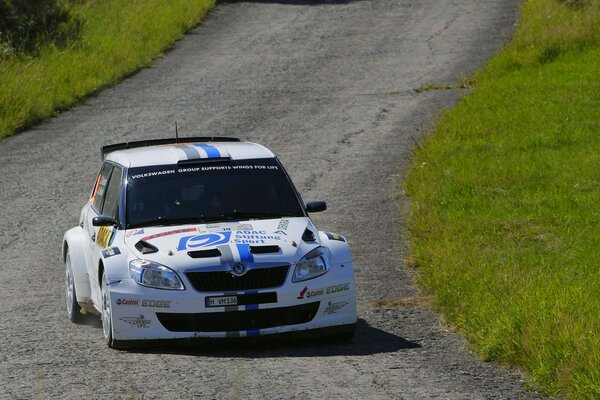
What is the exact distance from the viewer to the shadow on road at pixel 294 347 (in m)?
9.96

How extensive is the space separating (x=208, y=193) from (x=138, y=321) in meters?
1.63

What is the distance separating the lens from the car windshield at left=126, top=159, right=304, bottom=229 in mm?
10984

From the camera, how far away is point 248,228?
10516 mm

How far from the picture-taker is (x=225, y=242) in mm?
10125

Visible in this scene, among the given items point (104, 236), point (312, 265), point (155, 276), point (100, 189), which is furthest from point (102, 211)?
point (312, 265)

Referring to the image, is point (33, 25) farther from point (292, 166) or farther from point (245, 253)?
point (245, 253)

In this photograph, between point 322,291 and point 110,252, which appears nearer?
point 322,291

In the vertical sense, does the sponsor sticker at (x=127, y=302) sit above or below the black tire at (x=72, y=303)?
above

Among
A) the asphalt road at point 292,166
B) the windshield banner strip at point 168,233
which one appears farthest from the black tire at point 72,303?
the windshield banner strip at point 168,233

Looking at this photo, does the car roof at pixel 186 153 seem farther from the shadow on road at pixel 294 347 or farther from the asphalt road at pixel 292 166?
the shadow on road at pixel 294 347

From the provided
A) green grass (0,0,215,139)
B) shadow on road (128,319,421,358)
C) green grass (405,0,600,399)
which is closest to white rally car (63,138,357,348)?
shadow on road (128,319,421,358)

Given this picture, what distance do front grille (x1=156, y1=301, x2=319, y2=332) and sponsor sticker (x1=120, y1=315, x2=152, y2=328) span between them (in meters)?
0.11

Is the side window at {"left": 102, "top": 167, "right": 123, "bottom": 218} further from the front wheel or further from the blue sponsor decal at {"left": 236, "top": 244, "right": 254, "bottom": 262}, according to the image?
the blue sponsor decal at {"left": 236, "top": 244, "right": 254, "bottom": 262}

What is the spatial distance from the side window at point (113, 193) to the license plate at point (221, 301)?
5.72ft
